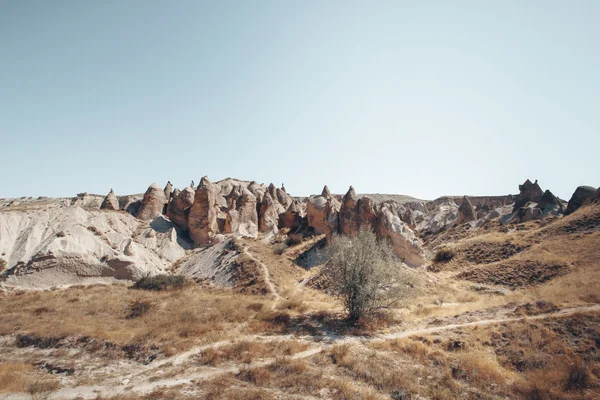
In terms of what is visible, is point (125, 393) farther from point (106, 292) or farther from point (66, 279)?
point (66, 279)

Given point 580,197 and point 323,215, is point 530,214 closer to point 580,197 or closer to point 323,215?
point 580,197

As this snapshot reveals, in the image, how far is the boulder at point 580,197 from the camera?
36203 mm

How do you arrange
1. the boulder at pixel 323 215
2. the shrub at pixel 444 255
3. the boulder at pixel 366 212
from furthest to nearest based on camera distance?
the boulder at pixel 323 215 < the shrub at pixel 444 255 < the boulder at pixel 366 212

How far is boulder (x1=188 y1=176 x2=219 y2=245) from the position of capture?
119ft

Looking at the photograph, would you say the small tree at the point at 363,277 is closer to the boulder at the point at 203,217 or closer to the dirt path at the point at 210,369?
the dirt path at the point at 210,369

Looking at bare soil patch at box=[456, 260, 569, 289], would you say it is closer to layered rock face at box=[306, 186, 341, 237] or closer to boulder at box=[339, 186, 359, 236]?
boulder at box=[339, 186, 359, 236]

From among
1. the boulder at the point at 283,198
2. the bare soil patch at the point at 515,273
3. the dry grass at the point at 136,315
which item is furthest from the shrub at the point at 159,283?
the boulder at the point at 283,198

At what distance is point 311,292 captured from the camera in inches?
918

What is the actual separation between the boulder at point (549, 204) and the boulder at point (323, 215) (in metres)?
29.6

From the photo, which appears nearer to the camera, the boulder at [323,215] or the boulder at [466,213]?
the boulder at [323,215]

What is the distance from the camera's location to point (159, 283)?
939 inches

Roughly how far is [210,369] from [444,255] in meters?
29.4

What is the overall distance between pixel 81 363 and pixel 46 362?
4.13ft

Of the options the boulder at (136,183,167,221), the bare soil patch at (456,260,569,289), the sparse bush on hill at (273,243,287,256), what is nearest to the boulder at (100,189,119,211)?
the boulder at (136,183,167,221)
